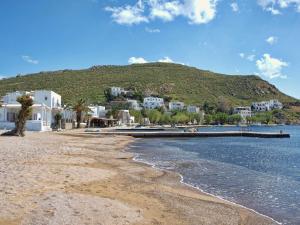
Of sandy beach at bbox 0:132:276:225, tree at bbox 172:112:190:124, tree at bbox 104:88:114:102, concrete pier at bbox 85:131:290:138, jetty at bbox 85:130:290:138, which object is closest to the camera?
sandy beach at bbox 0:132:276:225

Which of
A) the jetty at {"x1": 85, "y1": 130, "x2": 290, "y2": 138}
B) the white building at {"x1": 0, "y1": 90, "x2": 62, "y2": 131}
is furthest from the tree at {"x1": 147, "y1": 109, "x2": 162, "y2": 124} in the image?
the white building at {"x1": 0, "y1": 90, "x2": 62, "y2": 131}

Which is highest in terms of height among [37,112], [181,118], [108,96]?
[108,96]

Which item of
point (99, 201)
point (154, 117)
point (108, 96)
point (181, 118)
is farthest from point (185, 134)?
point (108, 96)

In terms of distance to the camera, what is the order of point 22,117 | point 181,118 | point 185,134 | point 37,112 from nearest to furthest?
point 22,117
point 37,112
point 185,134
point 181,118

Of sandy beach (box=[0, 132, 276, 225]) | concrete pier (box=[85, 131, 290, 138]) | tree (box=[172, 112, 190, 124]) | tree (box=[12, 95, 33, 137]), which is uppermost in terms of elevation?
tree (box=[172, 112, 190, 124])

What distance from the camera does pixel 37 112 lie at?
7331 centimetres

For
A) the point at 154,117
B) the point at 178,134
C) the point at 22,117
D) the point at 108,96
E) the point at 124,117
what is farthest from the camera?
the point at 108,96

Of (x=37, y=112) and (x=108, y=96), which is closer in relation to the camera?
(x=37, y=112)

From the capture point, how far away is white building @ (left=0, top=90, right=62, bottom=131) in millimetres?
67562

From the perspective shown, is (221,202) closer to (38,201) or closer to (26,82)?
(38,201)

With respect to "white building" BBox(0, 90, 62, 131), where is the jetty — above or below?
below

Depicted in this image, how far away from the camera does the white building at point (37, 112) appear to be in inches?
2660

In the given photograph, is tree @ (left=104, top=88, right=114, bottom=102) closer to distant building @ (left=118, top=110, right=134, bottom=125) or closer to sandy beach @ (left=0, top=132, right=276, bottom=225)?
distant building @ (left=118, top=110, right=134, bottom=125)

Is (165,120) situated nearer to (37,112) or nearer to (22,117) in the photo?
(37,112)
